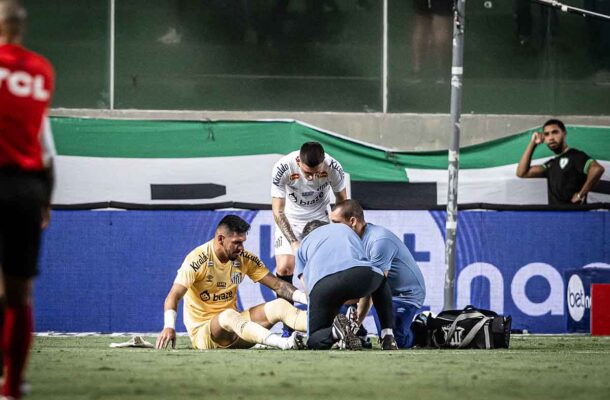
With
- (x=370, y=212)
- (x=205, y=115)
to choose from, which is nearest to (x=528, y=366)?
(x=370, y=212)

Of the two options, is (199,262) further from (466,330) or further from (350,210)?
(466,330)

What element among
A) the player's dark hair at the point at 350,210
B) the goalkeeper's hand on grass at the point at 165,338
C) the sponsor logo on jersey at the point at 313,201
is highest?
the sponsor logo on jersey at the point at 313,201

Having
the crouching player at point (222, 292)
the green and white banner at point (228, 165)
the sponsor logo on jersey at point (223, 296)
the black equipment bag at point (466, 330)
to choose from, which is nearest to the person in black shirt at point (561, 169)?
the green and white banner at point (228, 165)

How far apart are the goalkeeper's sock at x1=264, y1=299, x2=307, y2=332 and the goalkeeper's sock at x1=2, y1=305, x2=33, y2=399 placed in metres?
5.47

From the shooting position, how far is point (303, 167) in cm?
1298

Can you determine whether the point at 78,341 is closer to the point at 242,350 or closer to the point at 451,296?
the point at 242,350

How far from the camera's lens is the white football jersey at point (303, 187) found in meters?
13.2

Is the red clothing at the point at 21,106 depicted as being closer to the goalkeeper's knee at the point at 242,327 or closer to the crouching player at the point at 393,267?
the goalkeeper's knee at the point at 242,327

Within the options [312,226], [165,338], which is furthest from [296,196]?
[165,338]

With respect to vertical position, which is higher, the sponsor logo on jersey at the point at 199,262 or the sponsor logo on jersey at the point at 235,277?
the sponsor logo on jersey at the point at 199,262

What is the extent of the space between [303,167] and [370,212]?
2148mm

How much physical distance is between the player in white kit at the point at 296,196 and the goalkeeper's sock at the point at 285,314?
143cm

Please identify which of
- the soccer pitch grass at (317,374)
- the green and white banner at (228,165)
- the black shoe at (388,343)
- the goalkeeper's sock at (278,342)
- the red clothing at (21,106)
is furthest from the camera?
the green and white banner at (228,165)

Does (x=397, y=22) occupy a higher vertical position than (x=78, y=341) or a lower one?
higher
